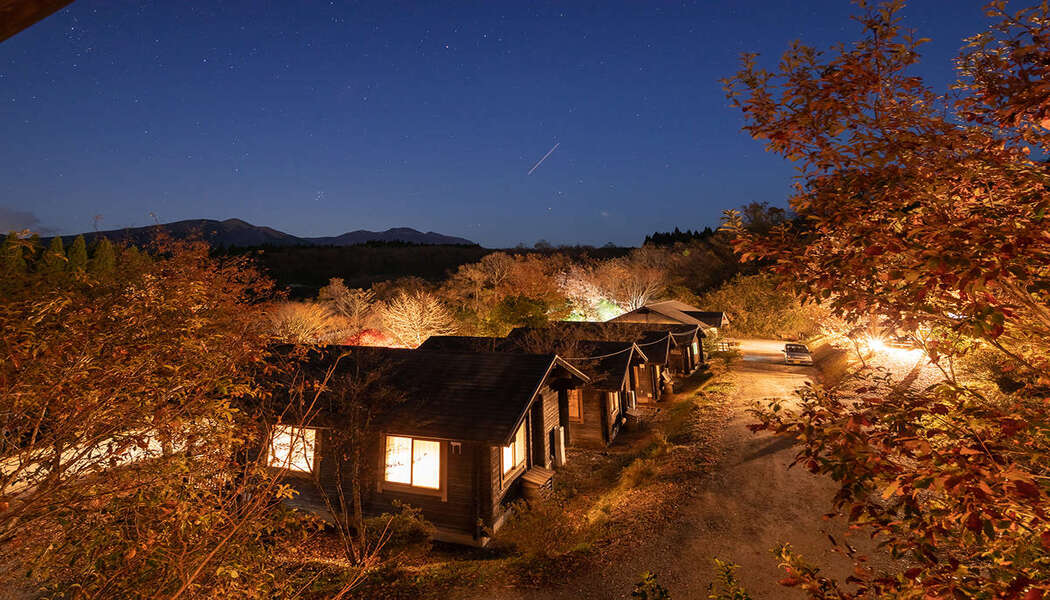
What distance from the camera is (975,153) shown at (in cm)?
311

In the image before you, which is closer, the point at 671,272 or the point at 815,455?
the point at 815,455

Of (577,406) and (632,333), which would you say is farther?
(632,333)

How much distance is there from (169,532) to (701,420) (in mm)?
21506

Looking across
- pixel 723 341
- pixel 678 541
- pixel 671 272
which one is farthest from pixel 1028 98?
pixel 671 272

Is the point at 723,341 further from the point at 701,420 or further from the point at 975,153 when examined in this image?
the point at 975,153

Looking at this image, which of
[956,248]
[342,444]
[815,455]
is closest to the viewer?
[956,248]

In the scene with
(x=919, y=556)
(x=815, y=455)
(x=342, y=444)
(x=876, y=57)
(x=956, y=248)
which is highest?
(x=876, y=57)

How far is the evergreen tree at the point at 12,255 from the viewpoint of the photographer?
3.20m

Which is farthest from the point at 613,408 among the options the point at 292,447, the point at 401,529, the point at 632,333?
the point at 292,447

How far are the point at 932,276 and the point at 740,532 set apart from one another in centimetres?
1150

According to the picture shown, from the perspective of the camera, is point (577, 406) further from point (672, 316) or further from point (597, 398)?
point (672, 316)

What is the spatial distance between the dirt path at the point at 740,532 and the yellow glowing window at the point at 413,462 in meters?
4.63

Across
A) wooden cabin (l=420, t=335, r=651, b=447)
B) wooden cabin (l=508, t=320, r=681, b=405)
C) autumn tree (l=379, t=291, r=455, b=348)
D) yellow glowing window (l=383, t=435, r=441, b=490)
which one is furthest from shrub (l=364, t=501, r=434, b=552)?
autumn tree (l=379, t=291, r=455, b=348)

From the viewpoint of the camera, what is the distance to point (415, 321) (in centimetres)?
3312
